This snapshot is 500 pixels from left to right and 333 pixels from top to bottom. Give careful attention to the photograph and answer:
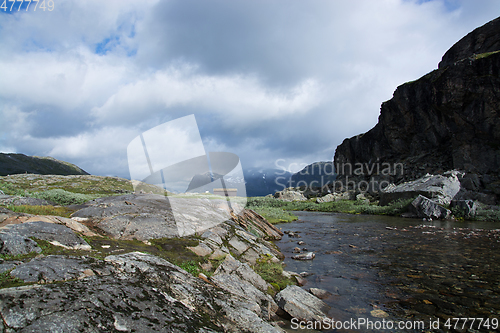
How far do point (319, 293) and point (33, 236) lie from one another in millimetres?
8973

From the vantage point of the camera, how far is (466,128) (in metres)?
56.8

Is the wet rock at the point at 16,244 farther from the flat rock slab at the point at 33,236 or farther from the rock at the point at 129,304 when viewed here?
the rock at the point at 129,304

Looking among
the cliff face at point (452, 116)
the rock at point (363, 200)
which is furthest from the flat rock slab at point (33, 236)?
the rock at point (363, 200)

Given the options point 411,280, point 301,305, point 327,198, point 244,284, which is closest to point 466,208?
point 411,280

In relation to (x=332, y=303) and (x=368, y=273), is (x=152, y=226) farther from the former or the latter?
(x=368, y=273)

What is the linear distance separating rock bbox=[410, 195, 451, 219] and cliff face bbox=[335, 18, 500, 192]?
917 inches

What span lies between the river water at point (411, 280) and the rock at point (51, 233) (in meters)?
7.71

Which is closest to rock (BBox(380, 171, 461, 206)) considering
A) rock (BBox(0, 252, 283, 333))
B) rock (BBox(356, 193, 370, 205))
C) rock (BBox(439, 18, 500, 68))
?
rock (BBox(356, 193, 370, 205))

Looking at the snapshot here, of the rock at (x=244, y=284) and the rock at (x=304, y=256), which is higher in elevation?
the rock at (x=244, y=284)

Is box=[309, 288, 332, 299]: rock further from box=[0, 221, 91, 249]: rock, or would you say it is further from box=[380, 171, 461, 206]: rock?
box=[380, 171, 461, 206]: rock

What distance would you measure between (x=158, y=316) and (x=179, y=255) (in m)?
4.07

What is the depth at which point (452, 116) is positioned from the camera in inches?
2384

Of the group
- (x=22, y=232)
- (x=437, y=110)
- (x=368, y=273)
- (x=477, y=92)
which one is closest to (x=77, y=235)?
(x=22, y=232)

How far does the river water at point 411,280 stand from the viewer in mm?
6805
